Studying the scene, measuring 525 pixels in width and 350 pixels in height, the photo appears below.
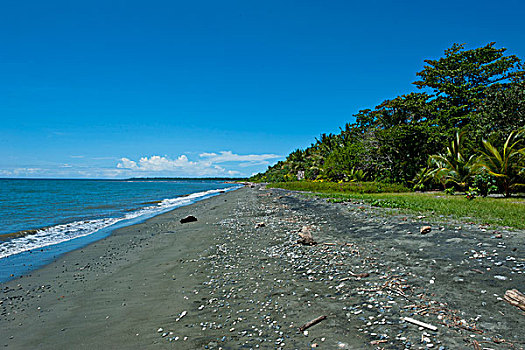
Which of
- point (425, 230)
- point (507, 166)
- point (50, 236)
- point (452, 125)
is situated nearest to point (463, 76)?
point (452, 125)

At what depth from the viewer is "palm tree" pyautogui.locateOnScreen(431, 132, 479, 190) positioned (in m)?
19.8

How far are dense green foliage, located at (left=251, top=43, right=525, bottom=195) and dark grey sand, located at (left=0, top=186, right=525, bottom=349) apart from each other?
13.8 m

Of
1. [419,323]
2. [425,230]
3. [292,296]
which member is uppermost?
[425,230]

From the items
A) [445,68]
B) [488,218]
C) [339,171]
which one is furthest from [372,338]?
[339,171]

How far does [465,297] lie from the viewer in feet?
16.0

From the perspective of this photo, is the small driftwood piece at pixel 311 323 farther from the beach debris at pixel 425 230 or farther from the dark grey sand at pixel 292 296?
the beach debris at pixel 425 230

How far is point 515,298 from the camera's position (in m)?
4.36

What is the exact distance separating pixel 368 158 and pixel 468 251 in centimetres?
2922

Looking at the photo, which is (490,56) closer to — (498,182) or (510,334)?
(498,182)

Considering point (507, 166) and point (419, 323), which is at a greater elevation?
point (507, 166)

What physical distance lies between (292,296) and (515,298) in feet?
12.7

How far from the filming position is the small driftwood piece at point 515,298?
4255mm

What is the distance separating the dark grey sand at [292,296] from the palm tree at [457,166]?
13.2 m

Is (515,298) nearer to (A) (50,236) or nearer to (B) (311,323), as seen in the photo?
(B) (311,323)
